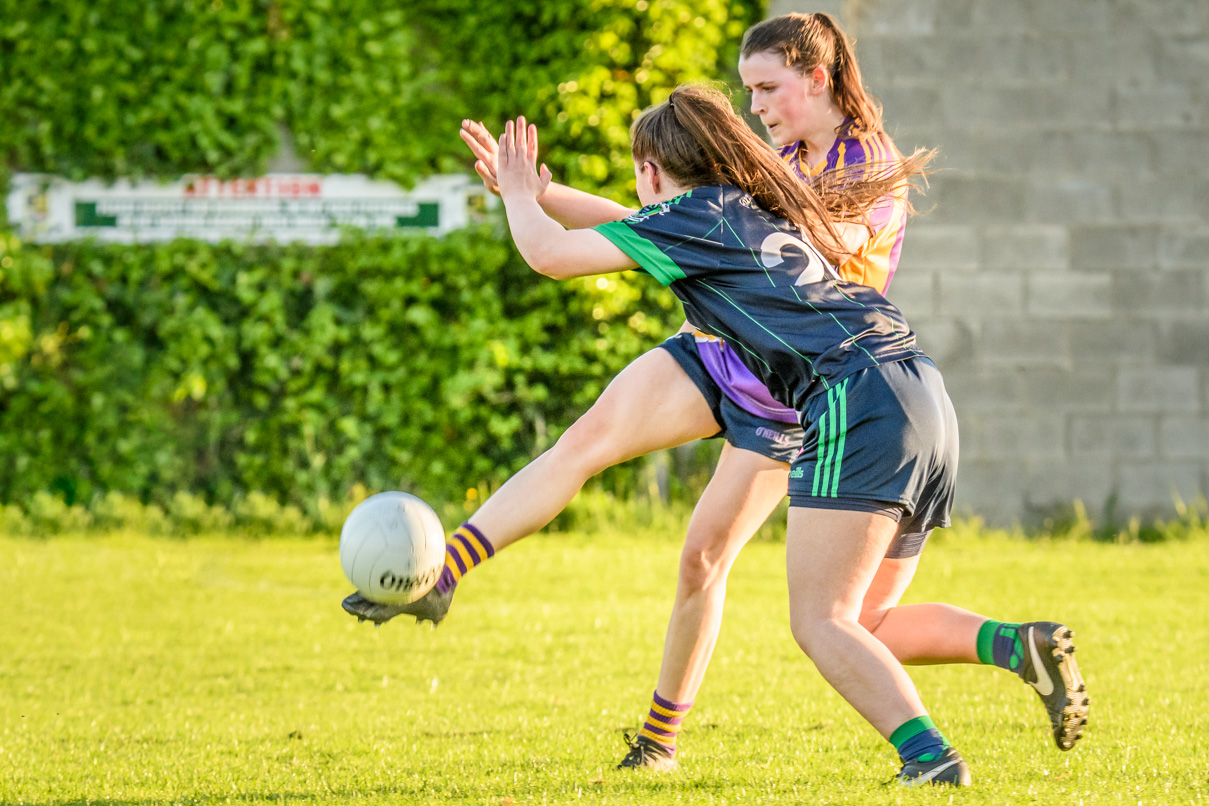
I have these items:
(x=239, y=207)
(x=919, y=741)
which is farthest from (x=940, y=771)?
(x=239, y=207)

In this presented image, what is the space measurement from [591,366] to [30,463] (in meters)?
3.43

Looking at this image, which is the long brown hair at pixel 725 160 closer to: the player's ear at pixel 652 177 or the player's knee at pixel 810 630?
the player's ear at pixel 652 177

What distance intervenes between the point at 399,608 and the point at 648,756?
86cm

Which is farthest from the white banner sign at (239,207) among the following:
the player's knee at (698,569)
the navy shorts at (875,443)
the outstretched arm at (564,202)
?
the navy shorts at (875,443)

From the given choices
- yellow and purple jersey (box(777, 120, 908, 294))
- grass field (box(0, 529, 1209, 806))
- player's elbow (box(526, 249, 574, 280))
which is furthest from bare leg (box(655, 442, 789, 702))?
player's elbow (box(526, 249, 574, 280))

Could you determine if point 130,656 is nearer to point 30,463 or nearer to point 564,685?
point 564,685

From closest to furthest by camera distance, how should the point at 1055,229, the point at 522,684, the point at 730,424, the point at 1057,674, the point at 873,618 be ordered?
the point at 1057,674 < the point at 873,618 < the point at 730,424 < the point at 522,684 < the point at 1055,229

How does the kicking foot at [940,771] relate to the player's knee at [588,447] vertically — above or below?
below

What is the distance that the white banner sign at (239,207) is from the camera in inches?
304

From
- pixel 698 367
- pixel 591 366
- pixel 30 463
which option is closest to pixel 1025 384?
pixel 591 366

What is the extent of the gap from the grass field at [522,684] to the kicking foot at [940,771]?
0.03m

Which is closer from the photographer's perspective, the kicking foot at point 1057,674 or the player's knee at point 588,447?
the kicking foot at point 1057,674

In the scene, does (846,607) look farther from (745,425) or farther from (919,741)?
(745,425)

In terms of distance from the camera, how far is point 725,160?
284cm
